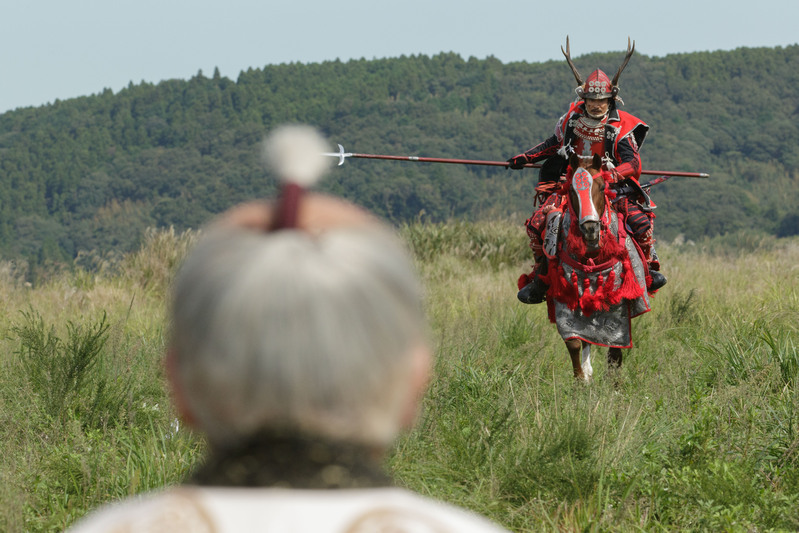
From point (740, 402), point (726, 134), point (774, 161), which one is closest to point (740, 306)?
point (740, 402)

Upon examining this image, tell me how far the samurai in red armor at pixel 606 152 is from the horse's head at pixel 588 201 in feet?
0.96

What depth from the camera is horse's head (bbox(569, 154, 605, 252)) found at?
6.25m

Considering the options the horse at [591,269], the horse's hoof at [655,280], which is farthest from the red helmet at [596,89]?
the horse's hoof at [655,280]

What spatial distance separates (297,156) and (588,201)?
528 cm

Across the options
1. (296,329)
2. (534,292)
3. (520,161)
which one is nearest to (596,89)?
(520,161)

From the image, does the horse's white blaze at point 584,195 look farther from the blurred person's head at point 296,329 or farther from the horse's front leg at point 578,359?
the blurred person's head at point 296,329

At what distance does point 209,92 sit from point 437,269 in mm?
128297

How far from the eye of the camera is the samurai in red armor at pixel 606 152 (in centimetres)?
688

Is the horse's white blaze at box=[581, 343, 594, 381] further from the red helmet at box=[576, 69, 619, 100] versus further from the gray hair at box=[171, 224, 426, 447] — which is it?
the gray hair at box=[171, 224, 426, 447]

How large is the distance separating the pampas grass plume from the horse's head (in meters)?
5.16

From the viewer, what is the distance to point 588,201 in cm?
629

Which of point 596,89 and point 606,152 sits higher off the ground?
point 596,89

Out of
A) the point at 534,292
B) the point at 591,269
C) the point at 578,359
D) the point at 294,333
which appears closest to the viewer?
the point at 294,333

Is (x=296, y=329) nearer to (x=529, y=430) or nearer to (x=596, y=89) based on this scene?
(x=529, y=430)
